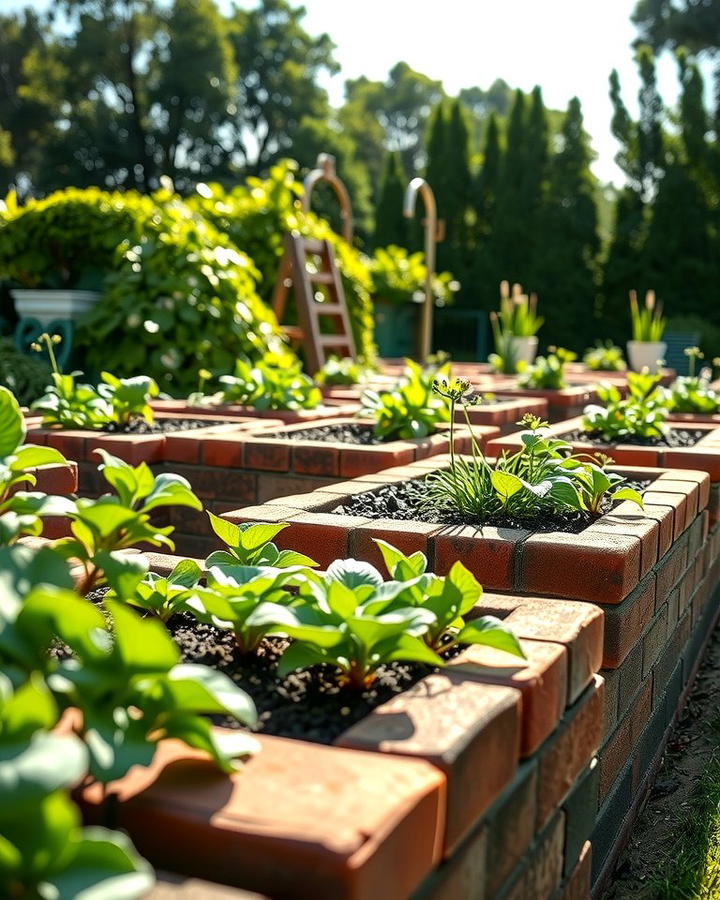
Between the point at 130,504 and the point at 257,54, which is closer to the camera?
the point at 130,504

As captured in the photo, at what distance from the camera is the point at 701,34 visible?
19.3 meters

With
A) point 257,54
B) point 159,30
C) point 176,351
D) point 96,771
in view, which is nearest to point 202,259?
point 176,351

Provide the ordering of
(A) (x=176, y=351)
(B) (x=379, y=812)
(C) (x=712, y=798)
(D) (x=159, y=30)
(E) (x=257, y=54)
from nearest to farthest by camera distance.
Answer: (B) (x=379, y=812)
(C) (x=712, y=798)
(A) (x=176, y=351)
(D) (x=159, y=30)
(E) (x=257, y=54)

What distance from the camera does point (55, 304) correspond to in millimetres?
4754

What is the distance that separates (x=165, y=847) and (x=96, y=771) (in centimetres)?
10

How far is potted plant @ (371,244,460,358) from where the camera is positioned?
30.0ft

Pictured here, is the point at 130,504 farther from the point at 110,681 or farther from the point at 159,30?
the point at 159,30

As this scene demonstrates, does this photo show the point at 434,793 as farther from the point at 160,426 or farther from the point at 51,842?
the point at 160,426

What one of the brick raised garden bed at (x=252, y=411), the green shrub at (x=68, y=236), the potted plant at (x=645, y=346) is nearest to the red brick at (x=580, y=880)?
the brick raised garden bed at (x=252, y=411)

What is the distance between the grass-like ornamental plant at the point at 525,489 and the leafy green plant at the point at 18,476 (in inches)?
37.4

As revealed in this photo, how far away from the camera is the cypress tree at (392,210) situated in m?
15.8

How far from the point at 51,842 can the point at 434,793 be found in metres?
0.37

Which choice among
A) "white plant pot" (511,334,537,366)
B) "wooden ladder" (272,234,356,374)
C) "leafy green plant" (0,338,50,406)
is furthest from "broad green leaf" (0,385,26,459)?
"white plant pot" (511,334,537,366)

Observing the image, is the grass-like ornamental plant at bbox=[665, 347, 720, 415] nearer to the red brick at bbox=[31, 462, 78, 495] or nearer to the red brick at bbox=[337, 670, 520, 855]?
the red brick at bbox=[31, 462, 78, 495]
